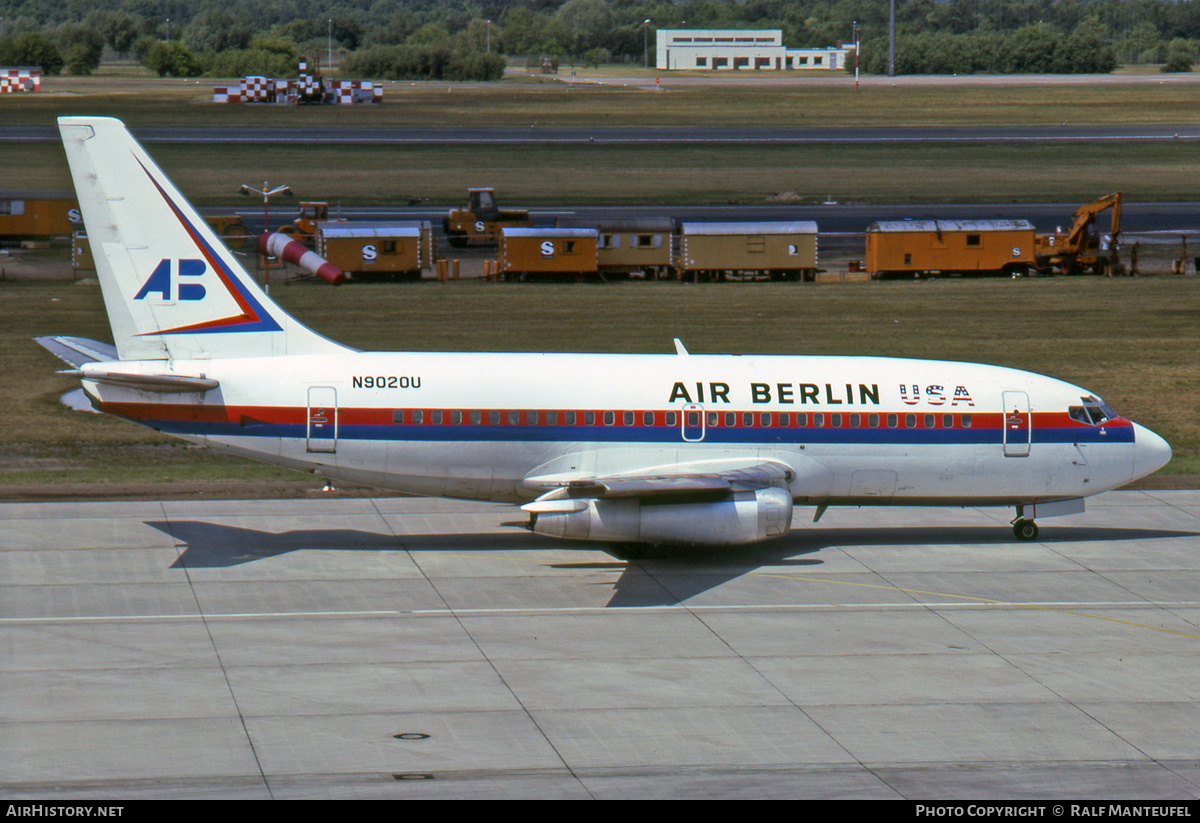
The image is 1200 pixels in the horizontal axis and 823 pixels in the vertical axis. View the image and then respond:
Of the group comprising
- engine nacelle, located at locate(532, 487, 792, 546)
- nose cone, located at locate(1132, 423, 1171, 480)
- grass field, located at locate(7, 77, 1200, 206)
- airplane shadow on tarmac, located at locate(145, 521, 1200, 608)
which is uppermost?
grass field, located at locate(7, 77, 1200, 206)

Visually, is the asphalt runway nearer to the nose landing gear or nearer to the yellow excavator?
the nose landing gear

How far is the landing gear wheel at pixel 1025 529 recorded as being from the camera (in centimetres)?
3044

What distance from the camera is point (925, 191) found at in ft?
326

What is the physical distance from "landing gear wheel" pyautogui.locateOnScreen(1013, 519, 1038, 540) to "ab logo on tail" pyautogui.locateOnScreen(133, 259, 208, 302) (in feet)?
59.3

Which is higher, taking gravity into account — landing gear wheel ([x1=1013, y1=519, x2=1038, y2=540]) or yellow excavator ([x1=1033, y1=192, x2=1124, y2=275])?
yellow excavator ([x1=1033, y1=192, x2=1124, y2=275])

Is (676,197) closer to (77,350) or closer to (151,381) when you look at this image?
(77,350)

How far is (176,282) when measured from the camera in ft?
90.9

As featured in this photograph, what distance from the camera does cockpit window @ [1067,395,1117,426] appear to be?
29344 millimetres

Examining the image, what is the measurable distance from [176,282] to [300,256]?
126 ft

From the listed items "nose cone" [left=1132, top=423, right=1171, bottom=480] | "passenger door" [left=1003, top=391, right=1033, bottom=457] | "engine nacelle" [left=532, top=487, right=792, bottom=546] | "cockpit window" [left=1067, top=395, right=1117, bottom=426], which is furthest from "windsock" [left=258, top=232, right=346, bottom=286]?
"nose cone" [left=1132, top=423, right=1171, bottom=480]

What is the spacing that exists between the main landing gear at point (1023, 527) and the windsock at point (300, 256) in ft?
135

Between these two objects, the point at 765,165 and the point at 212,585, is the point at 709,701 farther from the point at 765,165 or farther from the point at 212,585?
the point at 765,165

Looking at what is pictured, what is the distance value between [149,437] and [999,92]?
145 m
